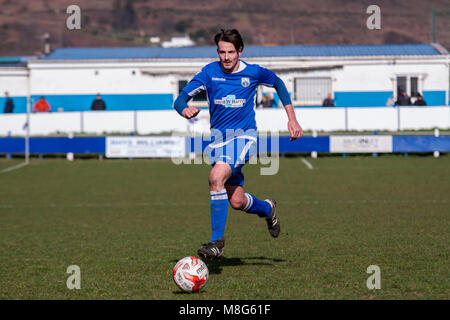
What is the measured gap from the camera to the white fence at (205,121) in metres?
31.4

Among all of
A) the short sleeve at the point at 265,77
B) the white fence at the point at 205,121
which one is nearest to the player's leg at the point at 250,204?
the short sleeve at the point at 265,77

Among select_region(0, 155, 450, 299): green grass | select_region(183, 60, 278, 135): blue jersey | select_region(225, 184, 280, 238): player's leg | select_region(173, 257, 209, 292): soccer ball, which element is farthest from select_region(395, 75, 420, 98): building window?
select_region(173, 257, 209, 292): soccer ball

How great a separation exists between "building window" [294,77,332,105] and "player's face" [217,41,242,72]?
3471 centimetres

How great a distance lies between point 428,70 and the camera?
4197 cm

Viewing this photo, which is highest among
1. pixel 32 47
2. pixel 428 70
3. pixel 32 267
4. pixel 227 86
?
pixel 32 47

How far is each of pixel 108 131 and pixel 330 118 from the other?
9.40 meters

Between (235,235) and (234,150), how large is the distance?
3.48 m

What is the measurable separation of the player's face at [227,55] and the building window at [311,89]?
3471 centimetres

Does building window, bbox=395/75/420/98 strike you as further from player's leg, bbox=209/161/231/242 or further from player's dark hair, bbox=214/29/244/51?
player's leg, bbox=209/161/231/242
